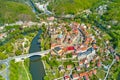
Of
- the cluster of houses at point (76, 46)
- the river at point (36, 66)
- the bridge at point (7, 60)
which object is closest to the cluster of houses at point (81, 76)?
the cluster of houses at point (76, 46)

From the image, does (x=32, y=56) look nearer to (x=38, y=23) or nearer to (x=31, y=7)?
(x=38, y=23)

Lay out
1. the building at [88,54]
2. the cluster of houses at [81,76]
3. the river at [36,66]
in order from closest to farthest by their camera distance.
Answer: the cluster of houses at [81,76] → the river at [36,66] → the building at [88,54]

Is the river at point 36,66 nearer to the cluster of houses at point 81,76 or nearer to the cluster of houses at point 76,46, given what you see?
the cluster of houses at point 76,46

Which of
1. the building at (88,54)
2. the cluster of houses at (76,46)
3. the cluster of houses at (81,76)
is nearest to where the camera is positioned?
the cluster of houses at (81,76)

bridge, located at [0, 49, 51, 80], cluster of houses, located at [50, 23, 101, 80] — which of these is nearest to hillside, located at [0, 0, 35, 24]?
cluster of houses, located at [50, 23, 101, 80]

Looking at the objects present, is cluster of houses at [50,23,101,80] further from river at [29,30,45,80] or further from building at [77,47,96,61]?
river at [29,30,45,80]

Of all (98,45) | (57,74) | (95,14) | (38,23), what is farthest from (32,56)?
(95,14)
